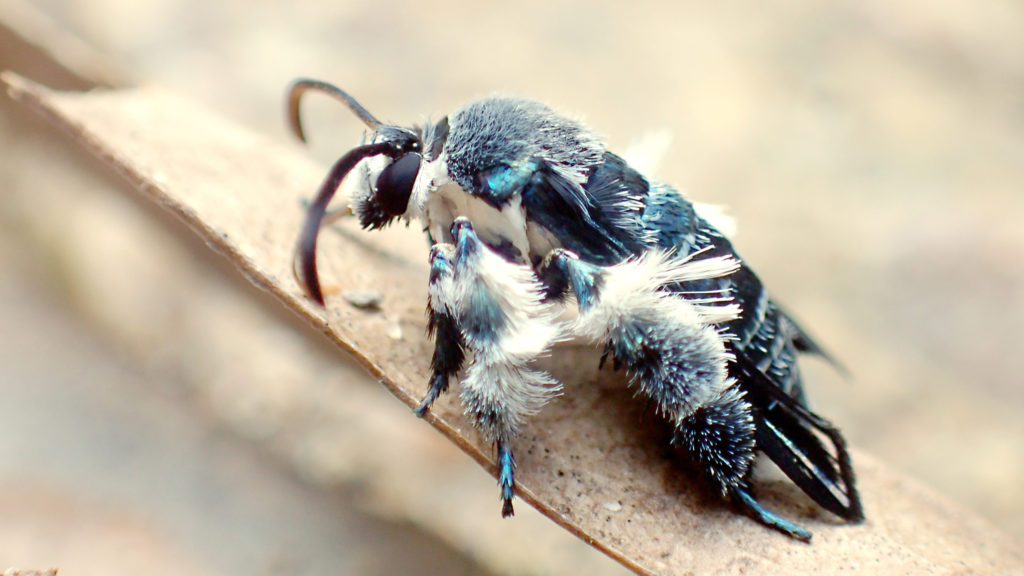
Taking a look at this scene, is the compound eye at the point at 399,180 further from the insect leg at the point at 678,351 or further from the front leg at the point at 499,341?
the insect leg at the point at 678,351

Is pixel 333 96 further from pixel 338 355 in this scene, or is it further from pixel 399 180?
pixel 338 355

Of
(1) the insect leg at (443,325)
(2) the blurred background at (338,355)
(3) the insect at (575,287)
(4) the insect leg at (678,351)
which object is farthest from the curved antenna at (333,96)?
(4) the insect leg at (678,351)

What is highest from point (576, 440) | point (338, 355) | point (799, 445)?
Result: point (799, 445)

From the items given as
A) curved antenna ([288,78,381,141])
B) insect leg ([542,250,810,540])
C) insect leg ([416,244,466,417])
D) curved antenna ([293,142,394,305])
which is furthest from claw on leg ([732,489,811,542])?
curved antenna ([288,78,381,141])

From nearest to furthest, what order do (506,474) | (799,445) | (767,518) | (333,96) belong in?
(506,474) < (767,518) < (799,445) < (333,96)

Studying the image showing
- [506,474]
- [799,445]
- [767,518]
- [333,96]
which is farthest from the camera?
[333,96]

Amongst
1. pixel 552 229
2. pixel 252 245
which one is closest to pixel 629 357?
pixel 552 229

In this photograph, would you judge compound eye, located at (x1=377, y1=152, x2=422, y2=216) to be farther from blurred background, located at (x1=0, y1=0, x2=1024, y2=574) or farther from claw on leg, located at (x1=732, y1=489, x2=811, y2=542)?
claw on leg, located at (x1=732, y1=489, x2=811, y2=542)

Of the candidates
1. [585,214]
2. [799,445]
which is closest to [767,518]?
[799,445]
